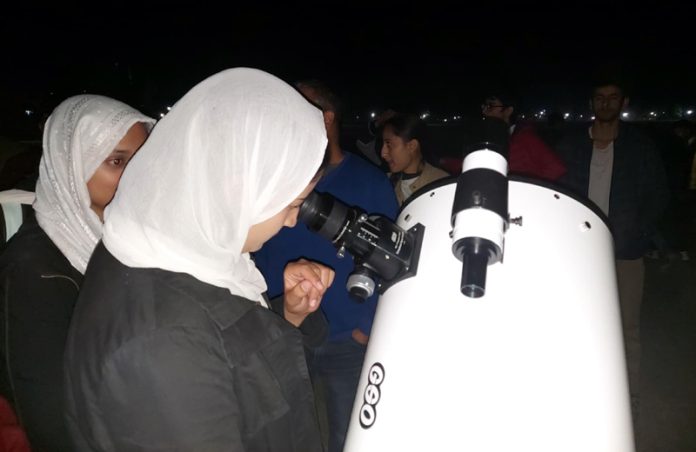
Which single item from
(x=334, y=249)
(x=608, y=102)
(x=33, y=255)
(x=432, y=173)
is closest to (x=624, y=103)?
(x=608, y=102)

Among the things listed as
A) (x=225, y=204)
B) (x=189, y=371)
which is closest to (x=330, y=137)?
(x=225, y=204)

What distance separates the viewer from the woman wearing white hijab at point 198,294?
0.76 m

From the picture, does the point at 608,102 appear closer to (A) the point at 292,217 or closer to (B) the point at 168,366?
(A) the point at 292,217

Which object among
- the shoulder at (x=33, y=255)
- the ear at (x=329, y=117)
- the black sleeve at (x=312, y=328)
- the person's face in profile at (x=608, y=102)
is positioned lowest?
the shoulder at (x=33, y=255)

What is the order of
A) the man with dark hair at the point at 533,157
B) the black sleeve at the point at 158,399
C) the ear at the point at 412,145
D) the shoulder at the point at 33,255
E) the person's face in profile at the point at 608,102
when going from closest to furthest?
1. the black sleeve at the point at 158,399
2. the shoulder at the point at 33,255
3. the man with dark hair at the point at 533,157
4. the person's face in profile at the point at 608,102
5. the ear at the point at 412,145

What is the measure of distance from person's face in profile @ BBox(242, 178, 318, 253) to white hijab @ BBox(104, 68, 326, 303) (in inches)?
1.9

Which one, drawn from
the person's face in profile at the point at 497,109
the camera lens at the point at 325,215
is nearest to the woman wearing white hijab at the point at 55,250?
the camera lens at the point at 325,215

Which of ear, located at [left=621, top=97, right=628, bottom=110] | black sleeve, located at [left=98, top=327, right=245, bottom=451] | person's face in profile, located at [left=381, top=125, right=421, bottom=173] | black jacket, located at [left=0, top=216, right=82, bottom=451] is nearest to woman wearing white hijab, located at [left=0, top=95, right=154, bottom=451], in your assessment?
black jacket, located at [left=0, top=216, right=82, bottom=451]

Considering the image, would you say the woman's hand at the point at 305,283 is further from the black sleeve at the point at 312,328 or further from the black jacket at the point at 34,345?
the black jacket at the point at 34,345

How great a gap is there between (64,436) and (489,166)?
1279 millimetres

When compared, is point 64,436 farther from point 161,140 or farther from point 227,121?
point 227,121

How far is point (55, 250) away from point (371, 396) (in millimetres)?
1038

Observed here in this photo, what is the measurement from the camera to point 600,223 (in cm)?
110

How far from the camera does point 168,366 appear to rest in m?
0.76
